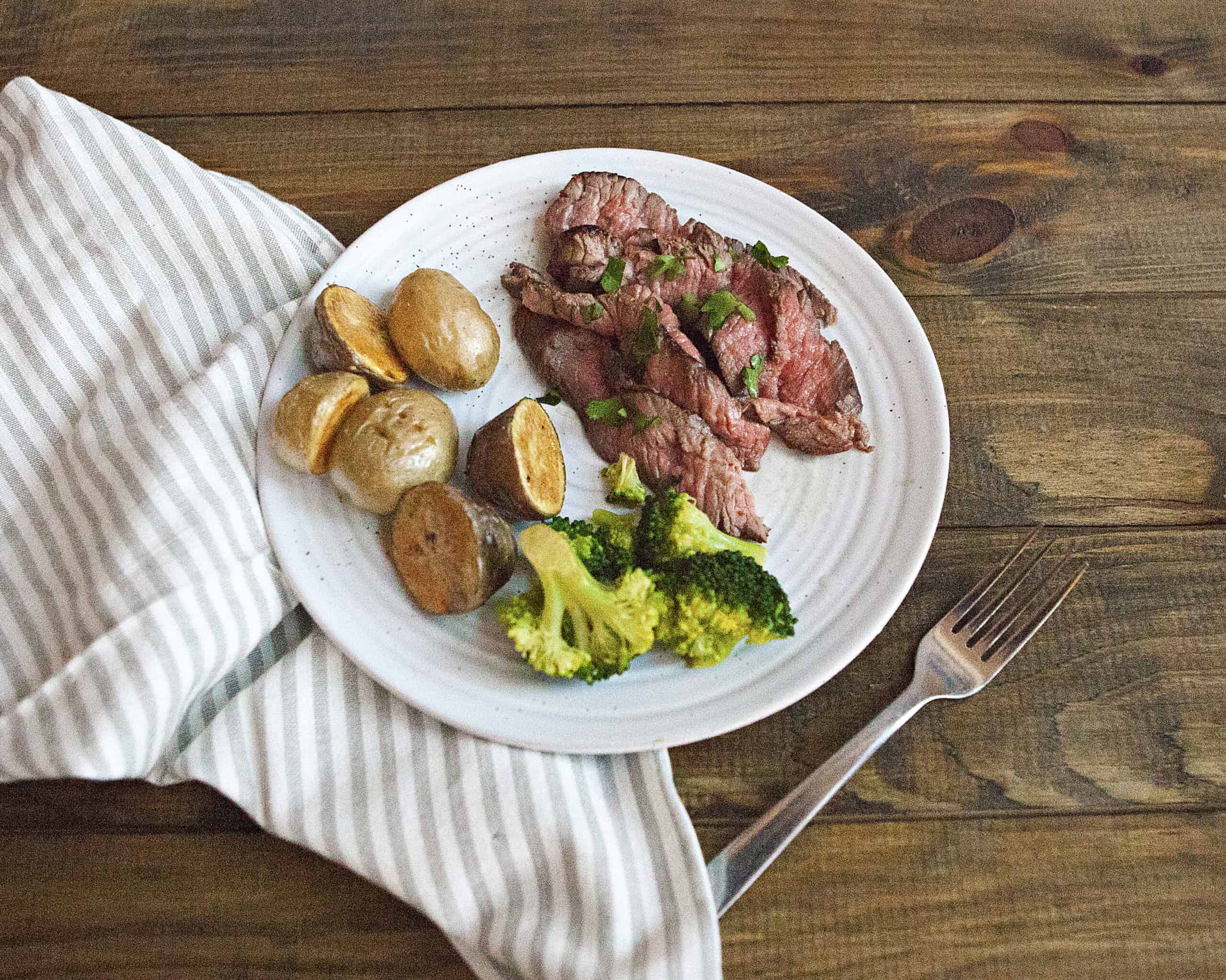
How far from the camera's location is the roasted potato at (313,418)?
7.11 feet

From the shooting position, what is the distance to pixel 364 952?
2.04 metres

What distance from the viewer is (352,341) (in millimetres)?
2264

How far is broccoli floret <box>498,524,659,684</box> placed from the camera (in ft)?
6.77

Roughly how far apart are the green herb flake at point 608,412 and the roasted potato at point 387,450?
37 centimetres

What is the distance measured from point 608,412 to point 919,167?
4.77 ft

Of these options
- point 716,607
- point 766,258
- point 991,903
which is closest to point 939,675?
point 991,903

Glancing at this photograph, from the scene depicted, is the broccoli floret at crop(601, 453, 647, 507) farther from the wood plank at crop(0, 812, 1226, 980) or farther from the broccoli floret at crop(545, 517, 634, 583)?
the wood plank at crop(0, 812, 1226, 980)

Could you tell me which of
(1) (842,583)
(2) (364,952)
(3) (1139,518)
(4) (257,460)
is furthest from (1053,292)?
(2) (364,952)

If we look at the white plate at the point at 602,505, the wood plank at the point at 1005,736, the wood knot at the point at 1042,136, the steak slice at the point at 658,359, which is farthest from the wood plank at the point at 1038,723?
the wood knot at the point at 1042,136

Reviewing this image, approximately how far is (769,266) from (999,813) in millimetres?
1457

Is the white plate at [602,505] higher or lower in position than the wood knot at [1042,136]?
lower

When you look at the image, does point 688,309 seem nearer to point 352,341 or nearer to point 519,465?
point 519,465

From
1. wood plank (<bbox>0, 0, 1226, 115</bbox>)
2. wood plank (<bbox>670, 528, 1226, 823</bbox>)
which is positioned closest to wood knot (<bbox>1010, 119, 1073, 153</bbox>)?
wood plank (<bbox>0, 0, 1226, 115</bbox>)

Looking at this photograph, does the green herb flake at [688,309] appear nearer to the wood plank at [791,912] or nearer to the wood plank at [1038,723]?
the wood plank at [1038,723]
